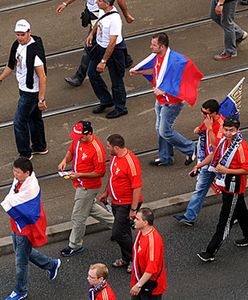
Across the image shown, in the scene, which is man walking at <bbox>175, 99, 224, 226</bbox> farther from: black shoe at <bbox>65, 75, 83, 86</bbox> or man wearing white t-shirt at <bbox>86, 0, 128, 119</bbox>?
black shoe at <bbox>65, 75, 83, 86</bbox>

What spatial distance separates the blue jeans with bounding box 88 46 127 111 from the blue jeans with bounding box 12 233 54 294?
3423 mm

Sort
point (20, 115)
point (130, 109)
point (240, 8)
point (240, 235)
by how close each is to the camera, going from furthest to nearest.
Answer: point (240, 8)
point (130, 109)
point (20, 115)
point (240, 235)

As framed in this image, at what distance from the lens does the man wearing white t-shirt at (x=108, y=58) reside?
12.3 m

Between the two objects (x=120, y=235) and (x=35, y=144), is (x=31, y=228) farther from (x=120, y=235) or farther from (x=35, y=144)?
(x=35, y=144)

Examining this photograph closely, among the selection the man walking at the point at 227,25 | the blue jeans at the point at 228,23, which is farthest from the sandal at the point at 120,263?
the blue jeans at the point at 228,23

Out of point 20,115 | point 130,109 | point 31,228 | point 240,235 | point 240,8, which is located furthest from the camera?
point 240,8

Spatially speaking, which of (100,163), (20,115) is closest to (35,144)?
(20,115)

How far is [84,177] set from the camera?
1028cm

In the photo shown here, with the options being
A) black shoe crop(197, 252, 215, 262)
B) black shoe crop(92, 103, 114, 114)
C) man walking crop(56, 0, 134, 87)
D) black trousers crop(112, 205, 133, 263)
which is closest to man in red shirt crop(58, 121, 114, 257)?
black trousers crop(112, 205, 133, 263)

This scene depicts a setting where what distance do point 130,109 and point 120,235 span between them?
3.54 m

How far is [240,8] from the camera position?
50.5 ft

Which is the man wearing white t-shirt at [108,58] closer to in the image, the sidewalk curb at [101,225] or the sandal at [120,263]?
the sidewalk curb at [101,225]

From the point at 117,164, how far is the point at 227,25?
451cm

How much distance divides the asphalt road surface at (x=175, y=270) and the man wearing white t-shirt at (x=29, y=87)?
74.8 inches
